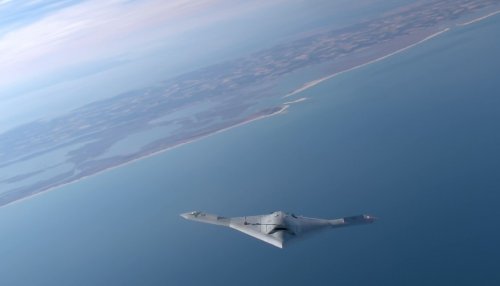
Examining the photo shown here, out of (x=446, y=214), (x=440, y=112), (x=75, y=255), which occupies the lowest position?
(x=75, y=255)

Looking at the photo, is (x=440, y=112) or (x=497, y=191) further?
(x=440, y=112)

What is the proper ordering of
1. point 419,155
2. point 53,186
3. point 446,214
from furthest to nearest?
point 53,186
point 419,155
point 446,214

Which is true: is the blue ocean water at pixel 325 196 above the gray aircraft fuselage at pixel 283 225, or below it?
below

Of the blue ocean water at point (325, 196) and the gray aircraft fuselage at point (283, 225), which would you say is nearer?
the gray aircraft fuselage at point (283, 225)

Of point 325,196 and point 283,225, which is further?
point 325,196

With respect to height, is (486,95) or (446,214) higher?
(486,95)

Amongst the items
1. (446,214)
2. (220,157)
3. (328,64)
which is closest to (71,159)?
(220,157)

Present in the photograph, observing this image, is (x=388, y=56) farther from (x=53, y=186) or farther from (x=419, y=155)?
(x=53, y=186)

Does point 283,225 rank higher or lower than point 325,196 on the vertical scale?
higher
